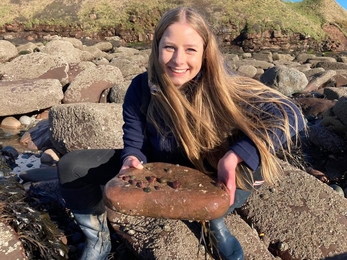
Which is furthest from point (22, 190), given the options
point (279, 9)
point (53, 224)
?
point (279, 9)

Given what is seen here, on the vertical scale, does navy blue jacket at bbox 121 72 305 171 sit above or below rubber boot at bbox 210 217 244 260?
above

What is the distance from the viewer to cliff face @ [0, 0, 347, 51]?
31.1 m

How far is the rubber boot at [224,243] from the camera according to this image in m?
2.50

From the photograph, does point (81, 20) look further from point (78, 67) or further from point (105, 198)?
point (105, 198)

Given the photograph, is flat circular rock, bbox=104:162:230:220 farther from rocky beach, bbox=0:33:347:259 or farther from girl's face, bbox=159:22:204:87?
girl's face, bbox=159:22:204:87

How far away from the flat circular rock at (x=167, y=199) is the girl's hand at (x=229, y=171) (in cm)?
4

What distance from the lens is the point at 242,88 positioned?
2.46 metres

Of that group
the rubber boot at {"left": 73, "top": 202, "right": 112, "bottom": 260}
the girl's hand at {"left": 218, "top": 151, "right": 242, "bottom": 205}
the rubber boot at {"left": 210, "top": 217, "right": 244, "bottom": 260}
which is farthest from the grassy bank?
the girl's hand at {"left": 218, "top": 151, "right": 242, "bottom": 205}

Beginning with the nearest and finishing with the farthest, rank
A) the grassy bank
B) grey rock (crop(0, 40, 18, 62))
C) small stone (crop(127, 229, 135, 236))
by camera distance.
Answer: small stone (crop(127, 229, 135, 236)) < grey rock (crop(0, 40, 18, 62)) < the grassy bank

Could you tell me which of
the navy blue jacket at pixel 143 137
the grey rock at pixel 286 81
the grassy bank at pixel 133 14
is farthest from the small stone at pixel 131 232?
the grassy bank at pixel 133 14

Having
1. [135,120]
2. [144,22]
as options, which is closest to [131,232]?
[135,120]

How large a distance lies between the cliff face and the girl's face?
2790 centimetres

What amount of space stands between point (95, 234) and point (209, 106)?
1.18 metres

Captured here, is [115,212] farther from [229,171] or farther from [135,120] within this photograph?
[229,171]
